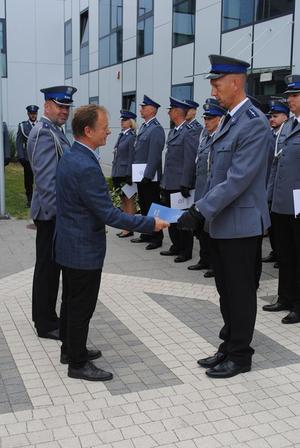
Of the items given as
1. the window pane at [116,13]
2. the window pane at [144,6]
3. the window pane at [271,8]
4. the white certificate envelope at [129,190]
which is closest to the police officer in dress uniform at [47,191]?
the white certificate envelope at [129,190]

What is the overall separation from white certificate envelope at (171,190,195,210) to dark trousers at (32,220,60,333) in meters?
2.74

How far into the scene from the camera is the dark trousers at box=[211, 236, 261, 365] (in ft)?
12.2

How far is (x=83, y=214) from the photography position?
349cm

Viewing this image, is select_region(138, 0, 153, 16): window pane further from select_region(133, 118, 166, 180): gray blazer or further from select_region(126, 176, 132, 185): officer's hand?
select_region(133, 118, 166, 180): gray blazer

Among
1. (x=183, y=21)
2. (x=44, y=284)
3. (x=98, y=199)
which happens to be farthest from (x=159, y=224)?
(x=183, y=21)

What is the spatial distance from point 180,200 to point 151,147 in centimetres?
120

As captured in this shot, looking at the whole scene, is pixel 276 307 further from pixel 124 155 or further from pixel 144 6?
pixel 144 6

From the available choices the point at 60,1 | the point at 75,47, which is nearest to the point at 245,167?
the point at 75,47

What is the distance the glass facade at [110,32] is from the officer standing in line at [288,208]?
15.1m

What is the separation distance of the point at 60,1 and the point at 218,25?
47.6 feet

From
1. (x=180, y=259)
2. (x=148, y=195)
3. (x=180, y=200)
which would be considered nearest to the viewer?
(x=180, y=200)

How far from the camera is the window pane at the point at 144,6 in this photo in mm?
16281

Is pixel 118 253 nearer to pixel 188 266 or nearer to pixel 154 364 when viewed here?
pixel 188 266

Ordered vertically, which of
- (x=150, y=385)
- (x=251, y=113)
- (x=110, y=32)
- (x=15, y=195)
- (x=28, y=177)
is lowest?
(x=150, y=385)
